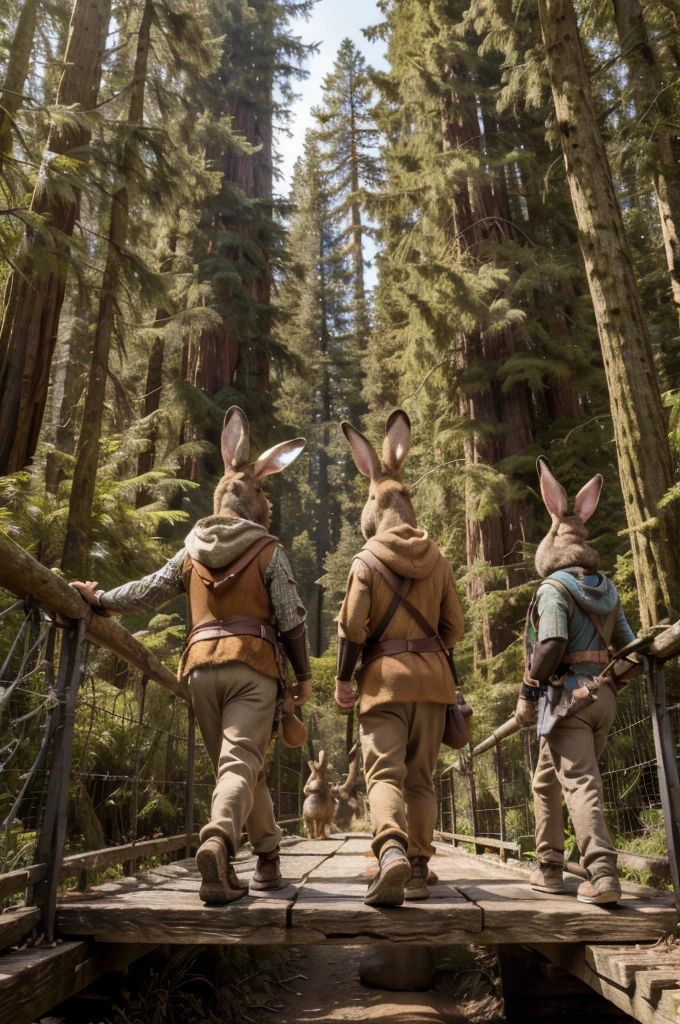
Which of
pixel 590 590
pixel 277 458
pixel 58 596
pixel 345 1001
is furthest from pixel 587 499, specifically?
pixel 345 1001

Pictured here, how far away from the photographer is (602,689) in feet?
12.7

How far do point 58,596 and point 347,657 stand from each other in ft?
4.63

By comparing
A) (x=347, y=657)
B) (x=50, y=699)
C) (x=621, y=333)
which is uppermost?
(x=621, y=333)

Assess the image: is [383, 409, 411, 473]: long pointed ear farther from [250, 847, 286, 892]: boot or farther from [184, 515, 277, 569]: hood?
[250, 847, 286, 892]: boot

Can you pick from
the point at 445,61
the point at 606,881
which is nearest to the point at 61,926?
the point at 606,881

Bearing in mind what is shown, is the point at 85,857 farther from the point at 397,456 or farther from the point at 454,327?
the point at 454,327

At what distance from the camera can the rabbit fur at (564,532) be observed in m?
4.29

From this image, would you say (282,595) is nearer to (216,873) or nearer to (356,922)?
(216,873)

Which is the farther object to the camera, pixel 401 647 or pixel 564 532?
pixel 564 532

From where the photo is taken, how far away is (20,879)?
2996 mm

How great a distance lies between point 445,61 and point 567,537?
38.3 feet

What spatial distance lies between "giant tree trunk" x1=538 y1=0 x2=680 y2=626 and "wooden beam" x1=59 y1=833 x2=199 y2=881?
12.8 ft

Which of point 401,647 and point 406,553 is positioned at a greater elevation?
point 406,553

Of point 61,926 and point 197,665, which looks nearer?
point 61,926
